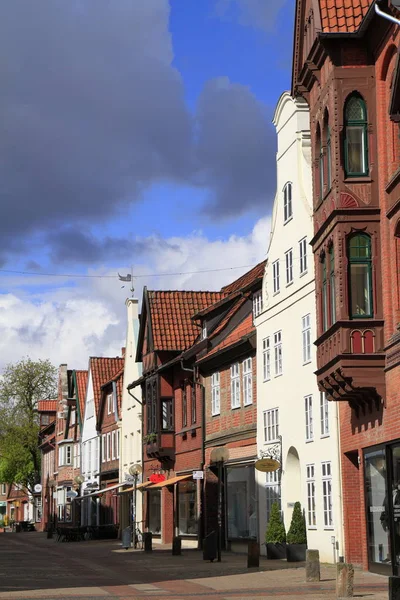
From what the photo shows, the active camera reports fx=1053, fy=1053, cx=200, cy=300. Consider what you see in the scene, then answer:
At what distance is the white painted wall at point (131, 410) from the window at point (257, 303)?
65.9ft

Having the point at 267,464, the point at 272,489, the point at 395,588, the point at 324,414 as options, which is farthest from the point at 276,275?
the point at 395,588

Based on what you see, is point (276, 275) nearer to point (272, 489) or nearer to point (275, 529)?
point (272, 489)

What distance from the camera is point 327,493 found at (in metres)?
29.2

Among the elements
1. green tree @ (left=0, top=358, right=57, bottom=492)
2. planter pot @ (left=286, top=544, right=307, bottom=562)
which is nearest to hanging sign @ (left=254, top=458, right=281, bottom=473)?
planter pot @ (left=286, top=544, right=307, bottom=562)

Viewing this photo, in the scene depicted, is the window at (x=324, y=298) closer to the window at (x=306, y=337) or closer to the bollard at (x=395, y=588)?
the window at (x=306, y=337)

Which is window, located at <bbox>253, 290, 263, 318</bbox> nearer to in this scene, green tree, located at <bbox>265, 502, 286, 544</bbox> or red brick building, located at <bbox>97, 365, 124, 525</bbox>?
green tree, located at <bbox>265, 502, 286, 544</bbox>

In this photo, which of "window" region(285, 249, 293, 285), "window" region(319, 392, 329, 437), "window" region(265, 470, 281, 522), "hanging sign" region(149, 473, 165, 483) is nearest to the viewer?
"window" region(319, 392, 329, 437)

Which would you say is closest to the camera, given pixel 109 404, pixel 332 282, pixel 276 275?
pixel 332 282

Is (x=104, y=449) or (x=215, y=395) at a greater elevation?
(x=215, y=395)

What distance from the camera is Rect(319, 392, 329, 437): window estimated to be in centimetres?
2938

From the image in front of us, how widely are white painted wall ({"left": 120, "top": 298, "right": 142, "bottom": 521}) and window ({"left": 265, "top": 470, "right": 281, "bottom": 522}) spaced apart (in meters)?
22.2

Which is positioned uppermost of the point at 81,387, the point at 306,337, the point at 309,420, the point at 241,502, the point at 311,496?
the point at 81,387

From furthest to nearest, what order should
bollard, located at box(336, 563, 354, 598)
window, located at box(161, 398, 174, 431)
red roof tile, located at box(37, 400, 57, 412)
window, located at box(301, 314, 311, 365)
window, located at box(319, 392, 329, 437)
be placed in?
red roof tile, located at box(37, 400, 57, 412), window, located at box(161, 398, 174, 431), window, located at box(301, 314, 311, 365), window, located at box(319, 392, 329, 437), bollard, located at box(336, 563, 354, 598)

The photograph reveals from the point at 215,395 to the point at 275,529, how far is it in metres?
10.4
